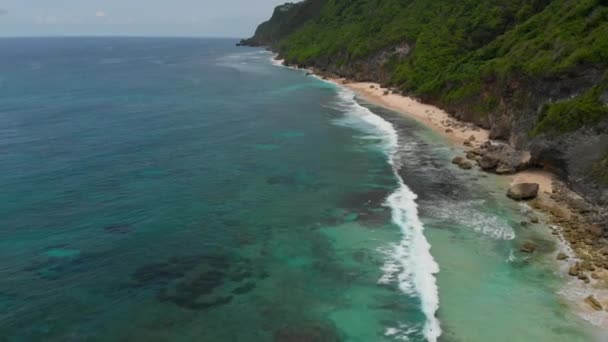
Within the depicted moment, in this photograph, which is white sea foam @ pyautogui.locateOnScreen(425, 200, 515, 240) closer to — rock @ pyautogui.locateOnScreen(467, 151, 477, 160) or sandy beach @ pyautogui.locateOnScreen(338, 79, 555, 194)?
sandy beach @ pyautogui.locateOnScreen(338, 79, 555, 194)

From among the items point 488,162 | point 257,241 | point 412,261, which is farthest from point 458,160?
point 257,241

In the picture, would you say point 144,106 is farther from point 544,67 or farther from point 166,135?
point 544,67

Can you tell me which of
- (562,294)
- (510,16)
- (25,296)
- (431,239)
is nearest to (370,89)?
(510,16)

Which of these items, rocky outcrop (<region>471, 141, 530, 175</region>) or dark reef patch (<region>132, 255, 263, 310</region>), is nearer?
dark reef patch (<region>132, 255, 263, 310</region>)

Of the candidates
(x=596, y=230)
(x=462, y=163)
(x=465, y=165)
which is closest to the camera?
(x=596, y=230)

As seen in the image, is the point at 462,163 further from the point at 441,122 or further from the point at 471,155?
the point at 441,122

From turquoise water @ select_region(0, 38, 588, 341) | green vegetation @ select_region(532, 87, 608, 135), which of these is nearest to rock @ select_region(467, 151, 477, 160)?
turquoise water @ select_region(0, 38, 588, 341)

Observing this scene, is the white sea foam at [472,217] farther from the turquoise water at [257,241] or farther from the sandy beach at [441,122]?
the sandy beach at [441,122]
